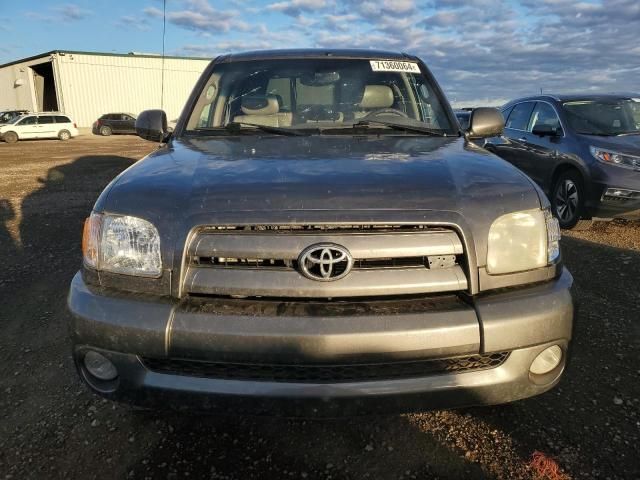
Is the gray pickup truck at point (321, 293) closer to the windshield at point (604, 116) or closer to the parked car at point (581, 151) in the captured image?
the parked car at point (581, 151)

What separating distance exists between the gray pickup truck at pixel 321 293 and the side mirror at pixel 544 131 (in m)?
5.29

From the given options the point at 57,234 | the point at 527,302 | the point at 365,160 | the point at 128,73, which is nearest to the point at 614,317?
the point at 527,302

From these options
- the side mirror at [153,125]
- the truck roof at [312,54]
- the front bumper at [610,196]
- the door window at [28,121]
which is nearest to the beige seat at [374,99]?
the truck roof at [312,54]

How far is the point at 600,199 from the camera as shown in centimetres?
597

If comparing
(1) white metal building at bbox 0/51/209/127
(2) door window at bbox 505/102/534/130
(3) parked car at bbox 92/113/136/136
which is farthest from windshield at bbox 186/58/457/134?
(1) white metal building at bbox 0/51/209/127

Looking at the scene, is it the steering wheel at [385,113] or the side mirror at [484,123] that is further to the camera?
the side mirror at [484,123]

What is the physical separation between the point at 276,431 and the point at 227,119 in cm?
198

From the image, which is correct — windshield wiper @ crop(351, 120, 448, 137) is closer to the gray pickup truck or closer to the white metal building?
the gray pickup truck

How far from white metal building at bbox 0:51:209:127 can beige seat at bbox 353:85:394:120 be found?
123 feet

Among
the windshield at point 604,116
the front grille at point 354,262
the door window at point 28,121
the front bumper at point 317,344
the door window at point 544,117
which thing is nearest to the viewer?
the front bumper at point 317,344

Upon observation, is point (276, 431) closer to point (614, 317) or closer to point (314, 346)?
point (314, 346)

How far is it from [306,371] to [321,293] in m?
0.29

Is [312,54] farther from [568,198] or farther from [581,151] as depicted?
[568,198]

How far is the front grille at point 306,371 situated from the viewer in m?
1.90
